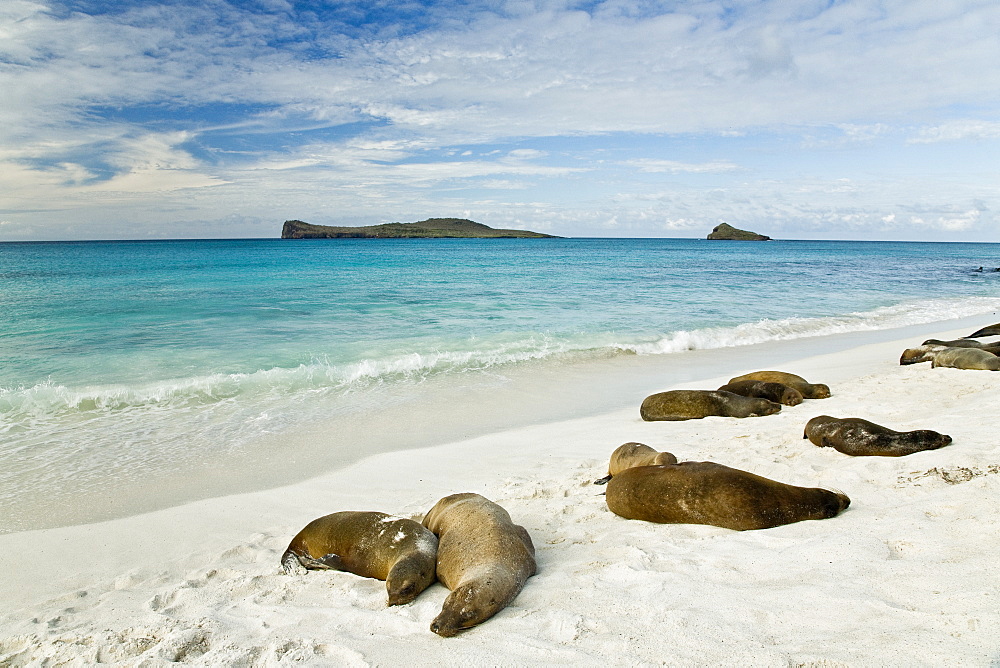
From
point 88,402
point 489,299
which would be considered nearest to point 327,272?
point 489,299

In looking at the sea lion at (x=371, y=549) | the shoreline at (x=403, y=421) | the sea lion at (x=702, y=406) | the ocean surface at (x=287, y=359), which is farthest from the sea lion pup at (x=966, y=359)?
the sea lion at (x=371, y=549)

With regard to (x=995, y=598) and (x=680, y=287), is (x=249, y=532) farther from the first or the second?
(x=680, y=287)

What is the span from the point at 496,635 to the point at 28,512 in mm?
5282

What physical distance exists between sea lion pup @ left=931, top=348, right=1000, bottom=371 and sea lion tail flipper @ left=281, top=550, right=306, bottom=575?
1087 centimetres

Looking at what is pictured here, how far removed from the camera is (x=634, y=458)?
5.82m

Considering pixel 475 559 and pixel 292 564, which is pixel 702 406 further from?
pixel 292 564

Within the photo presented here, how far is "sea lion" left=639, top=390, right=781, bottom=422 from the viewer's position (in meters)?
8.22

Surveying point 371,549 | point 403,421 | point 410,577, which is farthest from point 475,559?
point 403,421

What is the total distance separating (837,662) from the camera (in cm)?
261

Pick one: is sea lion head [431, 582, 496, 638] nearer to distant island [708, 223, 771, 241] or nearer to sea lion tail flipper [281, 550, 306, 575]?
sea lion tail flipper [281, 550, 306, 575]

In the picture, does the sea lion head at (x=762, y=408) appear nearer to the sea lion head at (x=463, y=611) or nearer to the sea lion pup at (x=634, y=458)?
the sea lion pup at (x=634, y=458)

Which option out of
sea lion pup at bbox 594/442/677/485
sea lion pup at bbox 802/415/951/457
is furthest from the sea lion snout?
sea lion pup at bbox 802/415/951/457

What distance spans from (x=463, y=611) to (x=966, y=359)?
10725 mm

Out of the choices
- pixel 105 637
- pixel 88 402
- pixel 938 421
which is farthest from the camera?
pixel 88 402
